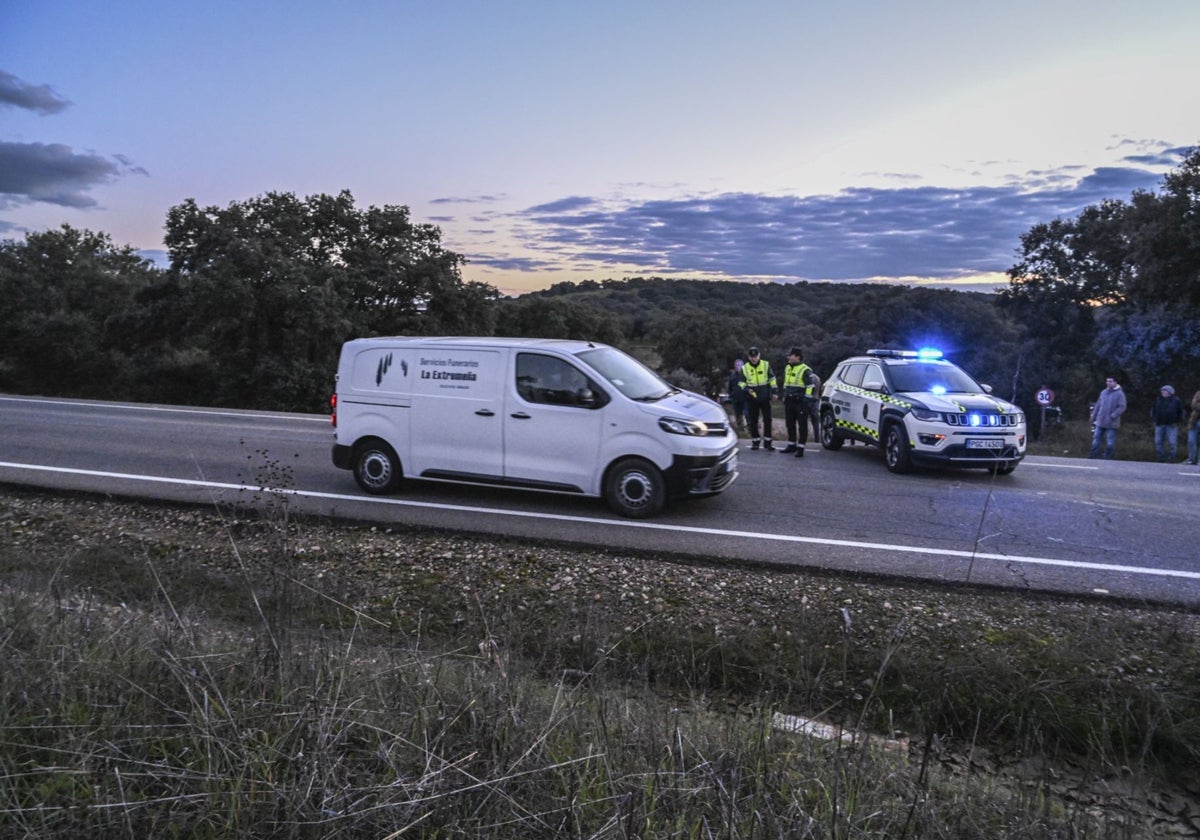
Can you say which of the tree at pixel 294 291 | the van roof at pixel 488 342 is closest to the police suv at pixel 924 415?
the van roof at pixel 488 342

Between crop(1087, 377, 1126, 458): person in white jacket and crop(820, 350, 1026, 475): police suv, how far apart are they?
21.0 feet

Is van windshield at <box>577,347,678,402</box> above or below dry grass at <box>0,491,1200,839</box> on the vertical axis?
above

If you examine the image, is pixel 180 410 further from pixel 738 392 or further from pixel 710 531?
pixel 710 531

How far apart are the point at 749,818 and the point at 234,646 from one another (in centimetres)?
264

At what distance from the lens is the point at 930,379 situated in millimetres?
12602

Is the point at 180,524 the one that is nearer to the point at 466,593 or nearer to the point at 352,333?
the point at 466,593

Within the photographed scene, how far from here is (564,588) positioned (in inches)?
247

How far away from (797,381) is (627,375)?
5442mm

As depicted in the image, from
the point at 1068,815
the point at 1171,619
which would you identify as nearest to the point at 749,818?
the point at 1068,815

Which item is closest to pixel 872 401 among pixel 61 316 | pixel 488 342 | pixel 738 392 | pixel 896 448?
pixel 896 448

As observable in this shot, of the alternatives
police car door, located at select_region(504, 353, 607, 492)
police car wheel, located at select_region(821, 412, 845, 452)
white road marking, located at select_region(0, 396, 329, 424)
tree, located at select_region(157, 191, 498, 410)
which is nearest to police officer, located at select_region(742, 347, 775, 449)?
police car wheel, located at select_region(821, 412, 845, 452)

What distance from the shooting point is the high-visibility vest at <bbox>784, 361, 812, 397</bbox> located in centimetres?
1350

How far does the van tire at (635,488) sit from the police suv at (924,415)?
195 inches

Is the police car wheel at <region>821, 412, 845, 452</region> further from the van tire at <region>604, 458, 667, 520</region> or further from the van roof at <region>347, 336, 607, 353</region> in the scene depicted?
the van tire at <region>604, 458, 667, 520</region>
